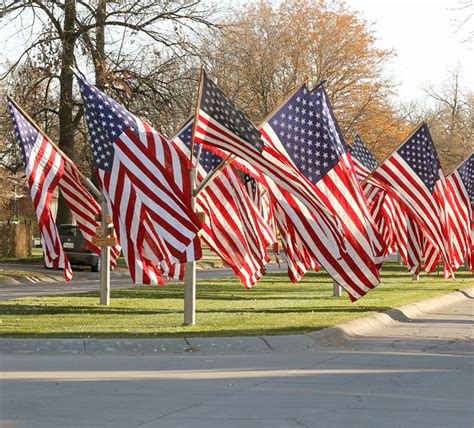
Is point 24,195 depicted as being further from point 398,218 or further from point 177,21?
point 398,218

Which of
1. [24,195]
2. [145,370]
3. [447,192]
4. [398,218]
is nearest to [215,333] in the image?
[145,370]

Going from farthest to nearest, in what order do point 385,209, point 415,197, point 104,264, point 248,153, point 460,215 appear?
1. point 385,209
2. point 460,215
3. point 415,197
4. point 104,264
5. point 248,153

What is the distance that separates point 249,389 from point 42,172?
9.13 m

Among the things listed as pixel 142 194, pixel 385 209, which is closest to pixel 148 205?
pixel 142 194

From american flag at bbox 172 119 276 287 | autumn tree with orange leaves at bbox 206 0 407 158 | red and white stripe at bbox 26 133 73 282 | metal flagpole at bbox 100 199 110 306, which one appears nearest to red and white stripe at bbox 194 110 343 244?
american flag at bbox 172 119 276 287

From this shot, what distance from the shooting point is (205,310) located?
19.7 meters

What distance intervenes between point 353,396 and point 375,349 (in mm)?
4533

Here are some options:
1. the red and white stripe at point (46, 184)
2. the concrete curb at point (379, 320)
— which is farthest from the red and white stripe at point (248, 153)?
the red and white stripe at point (46, 184)

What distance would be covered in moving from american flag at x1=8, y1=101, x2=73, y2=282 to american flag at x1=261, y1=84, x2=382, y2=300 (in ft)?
13.7

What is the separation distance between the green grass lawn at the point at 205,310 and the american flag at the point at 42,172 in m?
1.09

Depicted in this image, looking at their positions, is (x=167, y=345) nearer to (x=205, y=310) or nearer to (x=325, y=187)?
(x=325, y=187)

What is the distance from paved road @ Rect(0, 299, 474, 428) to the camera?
879 centimetres

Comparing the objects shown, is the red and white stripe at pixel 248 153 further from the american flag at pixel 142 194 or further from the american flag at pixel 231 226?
the american flag at pixel 231 226

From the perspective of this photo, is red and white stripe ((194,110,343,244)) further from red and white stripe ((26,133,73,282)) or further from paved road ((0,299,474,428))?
red and white stripe ((26,133,73,282))
